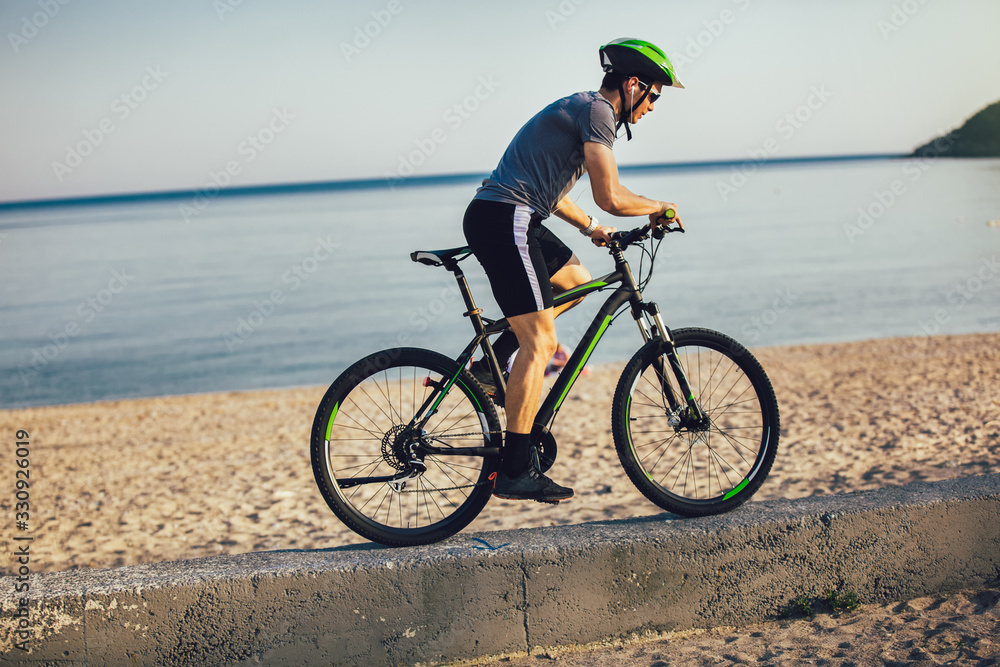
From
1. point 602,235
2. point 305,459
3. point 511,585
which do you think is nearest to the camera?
point 511,585

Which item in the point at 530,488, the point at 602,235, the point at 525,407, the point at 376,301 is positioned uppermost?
the point at 376,301

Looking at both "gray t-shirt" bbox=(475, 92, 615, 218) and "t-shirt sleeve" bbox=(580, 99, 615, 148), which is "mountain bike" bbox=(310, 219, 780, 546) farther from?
"t-shirt sleeve" bbox=(580, 99, 615, 148)

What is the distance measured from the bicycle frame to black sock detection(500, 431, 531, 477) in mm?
86

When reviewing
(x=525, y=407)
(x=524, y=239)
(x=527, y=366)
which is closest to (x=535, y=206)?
(x=524, y=239)

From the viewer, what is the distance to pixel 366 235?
1828 inches

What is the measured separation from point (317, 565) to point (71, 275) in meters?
33.2

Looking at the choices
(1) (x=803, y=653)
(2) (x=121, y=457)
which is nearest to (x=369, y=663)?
(1) (x=803, y=653)

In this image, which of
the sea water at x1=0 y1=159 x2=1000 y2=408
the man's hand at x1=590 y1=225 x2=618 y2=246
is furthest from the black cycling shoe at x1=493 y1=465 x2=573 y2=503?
the sea water at x1=0 y1=159 x2=1000 y2=408

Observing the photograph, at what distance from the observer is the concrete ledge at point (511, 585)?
2.86 metres

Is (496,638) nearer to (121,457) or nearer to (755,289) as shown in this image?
(121,457)

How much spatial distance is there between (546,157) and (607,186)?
0.28 meters

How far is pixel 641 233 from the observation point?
11.1ft

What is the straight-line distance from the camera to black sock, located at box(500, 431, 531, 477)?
3303mm

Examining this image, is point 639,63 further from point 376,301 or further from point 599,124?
point 376,301
